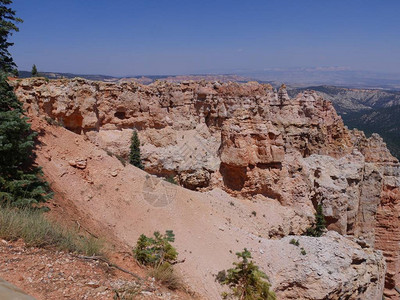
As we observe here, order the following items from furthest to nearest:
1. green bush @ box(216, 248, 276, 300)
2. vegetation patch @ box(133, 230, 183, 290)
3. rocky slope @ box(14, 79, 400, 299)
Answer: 1. rocky slope @ box(14, 79, 400, 299)
2. green bush @ box(216, 248, 276, 300)
3. vegetation patch @ box(133, 230, 183, 290)

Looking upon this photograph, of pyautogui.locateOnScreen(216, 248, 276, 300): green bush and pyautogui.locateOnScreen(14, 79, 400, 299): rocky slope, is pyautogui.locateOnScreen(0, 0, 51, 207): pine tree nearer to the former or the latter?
pyautogui.locateOnScreen(14, 79, 400, 299): rocky slope

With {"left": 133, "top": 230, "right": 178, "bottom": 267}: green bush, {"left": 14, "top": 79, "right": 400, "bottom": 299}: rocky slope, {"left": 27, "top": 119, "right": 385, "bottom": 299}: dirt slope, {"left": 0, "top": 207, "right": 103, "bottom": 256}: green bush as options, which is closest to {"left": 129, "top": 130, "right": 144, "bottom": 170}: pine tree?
{"left": 14, "top": 79, "right": 400, "bottom": 299}: rocky slope

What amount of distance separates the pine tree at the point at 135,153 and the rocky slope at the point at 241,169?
141 centimetres

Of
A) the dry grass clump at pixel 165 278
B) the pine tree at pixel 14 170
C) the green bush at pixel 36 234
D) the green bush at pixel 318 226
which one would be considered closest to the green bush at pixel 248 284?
the dry grass clump at pixel 165 278

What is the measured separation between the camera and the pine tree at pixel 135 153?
26.7 metres

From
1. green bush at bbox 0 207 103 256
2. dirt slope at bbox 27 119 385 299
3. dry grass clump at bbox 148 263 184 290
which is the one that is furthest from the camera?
dirt slope at bbox 27 119 385 299

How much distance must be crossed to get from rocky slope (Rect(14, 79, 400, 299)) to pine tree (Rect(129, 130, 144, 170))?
1.41 metres

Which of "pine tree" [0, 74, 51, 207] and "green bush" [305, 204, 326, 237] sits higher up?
"pine tree" [0, 74, 51, 207]

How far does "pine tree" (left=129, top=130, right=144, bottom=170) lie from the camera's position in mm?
26733

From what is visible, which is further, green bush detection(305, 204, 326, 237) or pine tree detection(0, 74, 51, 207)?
green bush detection(305, 204, 326, 237)

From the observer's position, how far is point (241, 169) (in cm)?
2017

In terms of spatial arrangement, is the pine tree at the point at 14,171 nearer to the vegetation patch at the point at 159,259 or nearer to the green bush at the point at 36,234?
the green bush at the point at 36,234

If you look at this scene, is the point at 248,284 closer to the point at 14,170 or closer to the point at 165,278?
the point at 165,278

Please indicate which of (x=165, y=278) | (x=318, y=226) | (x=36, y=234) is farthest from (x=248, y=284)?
(x=318, y=226)
